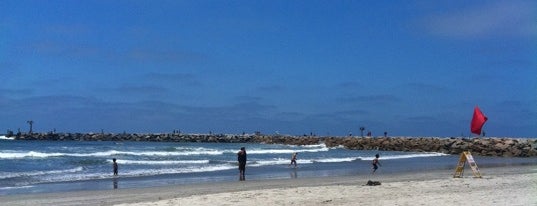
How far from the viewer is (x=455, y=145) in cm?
5388

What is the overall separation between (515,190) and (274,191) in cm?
564

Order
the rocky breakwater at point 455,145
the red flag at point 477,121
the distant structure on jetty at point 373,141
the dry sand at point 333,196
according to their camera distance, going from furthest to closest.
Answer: the distant structure on jetty at point 373,141, the rocky breakwater at point 455,145, the red flag at point 477,121, the dry sand at point 333,196

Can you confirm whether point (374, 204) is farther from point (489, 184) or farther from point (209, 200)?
point (489, 184)

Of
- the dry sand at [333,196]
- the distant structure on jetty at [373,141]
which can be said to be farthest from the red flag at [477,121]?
the distant structure on jetty at [373,141]

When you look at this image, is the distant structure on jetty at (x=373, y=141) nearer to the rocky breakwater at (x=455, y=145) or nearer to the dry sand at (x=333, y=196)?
the rocky breakwater at (x=455, y=145)

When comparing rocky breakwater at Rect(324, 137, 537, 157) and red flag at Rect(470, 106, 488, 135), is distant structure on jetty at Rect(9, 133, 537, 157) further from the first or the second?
red flag at Rect(470, 106, 488, 135)

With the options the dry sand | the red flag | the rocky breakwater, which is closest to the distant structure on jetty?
the rocky breakwater

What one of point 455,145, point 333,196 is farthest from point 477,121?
point 455,145

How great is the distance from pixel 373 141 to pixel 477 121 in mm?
49411

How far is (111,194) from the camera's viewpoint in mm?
16594

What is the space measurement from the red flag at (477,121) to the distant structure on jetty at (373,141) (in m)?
30.2

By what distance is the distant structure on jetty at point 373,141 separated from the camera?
161 feet

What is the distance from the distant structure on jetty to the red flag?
1187 inches

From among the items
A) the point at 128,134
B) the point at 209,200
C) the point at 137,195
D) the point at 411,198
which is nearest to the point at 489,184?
the point at 411,198
